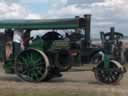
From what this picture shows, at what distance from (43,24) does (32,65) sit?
4.59 feet

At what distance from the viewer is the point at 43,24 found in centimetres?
1617

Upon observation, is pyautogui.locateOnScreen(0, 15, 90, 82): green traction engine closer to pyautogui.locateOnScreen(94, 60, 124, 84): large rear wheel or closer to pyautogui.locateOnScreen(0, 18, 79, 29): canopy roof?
pyautogui.locateOnScreen(0, 18, 79, 29): canopy roof

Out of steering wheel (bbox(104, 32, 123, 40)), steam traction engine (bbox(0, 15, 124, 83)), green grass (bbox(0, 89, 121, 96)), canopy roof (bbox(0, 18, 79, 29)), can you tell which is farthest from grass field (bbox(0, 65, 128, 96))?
steering wheel (bbox(104, 32, 123, 40))

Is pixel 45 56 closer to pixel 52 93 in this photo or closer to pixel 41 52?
pixel 41 52

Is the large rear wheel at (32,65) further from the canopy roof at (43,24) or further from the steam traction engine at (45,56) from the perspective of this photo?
the canopy roof at (43,24)

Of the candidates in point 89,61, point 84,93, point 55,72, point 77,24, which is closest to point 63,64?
point 55,72

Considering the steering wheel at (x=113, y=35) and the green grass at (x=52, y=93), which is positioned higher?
the steering wheel at (x=113, y=35)

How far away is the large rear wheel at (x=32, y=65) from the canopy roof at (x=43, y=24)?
2.76 ft

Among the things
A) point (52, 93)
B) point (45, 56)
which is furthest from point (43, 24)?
point (52, 93)

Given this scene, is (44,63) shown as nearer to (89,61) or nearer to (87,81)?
(87,81)

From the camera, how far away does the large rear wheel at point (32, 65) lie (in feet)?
52.1

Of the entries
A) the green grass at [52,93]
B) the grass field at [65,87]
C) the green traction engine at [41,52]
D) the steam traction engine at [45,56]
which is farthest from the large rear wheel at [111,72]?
the green grass at [52,93]

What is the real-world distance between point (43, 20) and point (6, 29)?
1343mm

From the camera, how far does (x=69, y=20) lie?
52.2 ft
